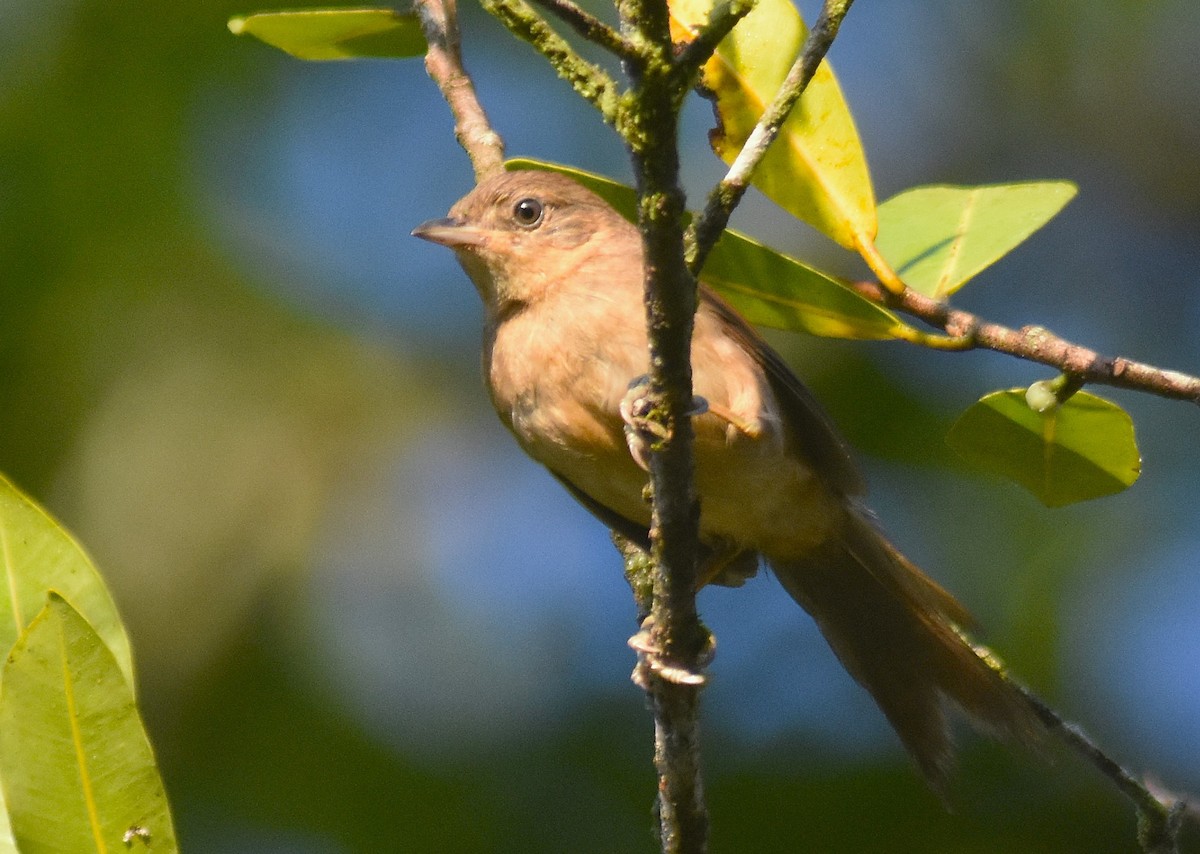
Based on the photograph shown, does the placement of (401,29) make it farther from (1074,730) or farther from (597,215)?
(1074,730)

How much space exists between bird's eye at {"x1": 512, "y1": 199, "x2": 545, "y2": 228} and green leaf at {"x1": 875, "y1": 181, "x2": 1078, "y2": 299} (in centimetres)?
146

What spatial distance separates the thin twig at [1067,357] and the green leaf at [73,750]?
1.61 metres

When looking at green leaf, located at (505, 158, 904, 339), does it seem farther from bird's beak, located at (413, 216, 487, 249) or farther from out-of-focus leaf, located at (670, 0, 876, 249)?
bird's beak, located at (413, 216, 487, 249)

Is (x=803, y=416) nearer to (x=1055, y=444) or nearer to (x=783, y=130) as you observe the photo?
(x=1055, y=444)

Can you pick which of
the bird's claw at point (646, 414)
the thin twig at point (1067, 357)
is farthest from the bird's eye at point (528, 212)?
the thin twig at point (1067, 357)

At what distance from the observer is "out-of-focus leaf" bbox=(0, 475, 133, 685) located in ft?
8.31

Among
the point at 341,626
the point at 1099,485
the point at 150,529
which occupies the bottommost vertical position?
the point at 341,626

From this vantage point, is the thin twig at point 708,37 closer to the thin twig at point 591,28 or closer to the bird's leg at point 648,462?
the thin twig at point 591,28

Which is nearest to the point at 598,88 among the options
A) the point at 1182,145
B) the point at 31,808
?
the point at 31,808

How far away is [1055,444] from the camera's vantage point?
3131 millimetres

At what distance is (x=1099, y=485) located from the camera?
10.5 feet

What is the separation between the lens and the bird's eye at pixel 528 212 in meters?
4.54

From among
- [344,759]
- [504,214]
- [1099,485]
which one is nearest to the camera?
[1099,485]

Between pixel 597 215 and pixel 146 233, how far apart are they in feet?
6.68
